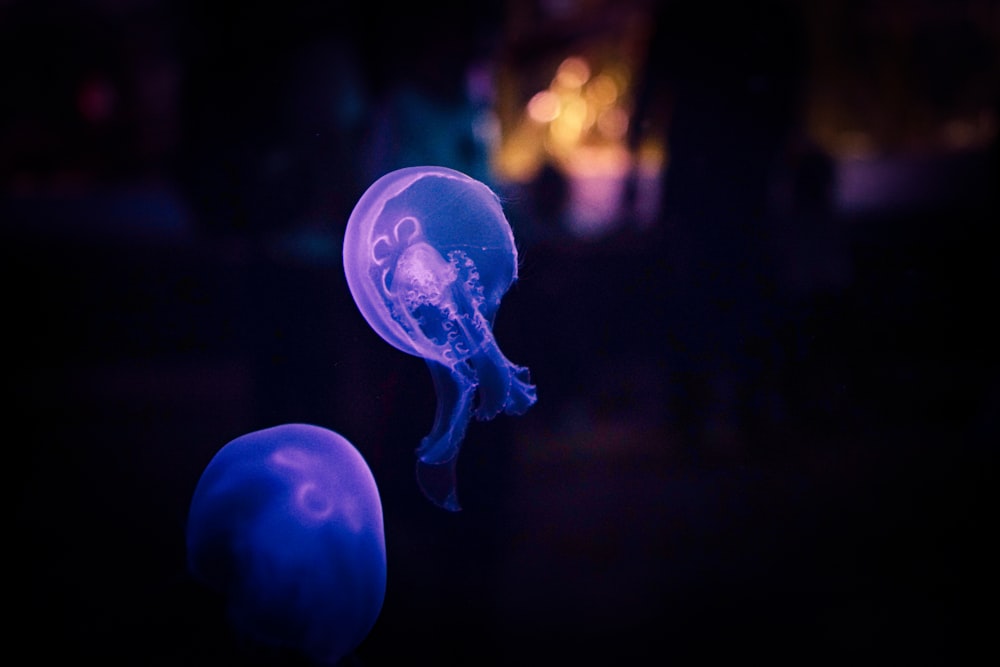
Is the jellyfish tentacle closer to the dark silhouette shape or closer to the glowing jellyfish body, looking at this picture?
the glowing jellyfish body

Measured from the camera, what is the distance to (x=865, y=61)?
160 inches

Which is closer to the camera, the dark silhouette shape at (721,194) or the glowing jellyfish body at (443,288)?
the glowing jellyfish body at (443,288)

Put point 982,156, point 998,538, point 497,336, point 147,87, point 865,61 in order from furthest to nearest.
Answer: point 865,61 → point 982,156 → point 147,87 → point 998,538 → point 497,336

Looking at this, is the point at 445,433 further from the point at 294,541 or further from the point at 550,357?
the point at 294,541

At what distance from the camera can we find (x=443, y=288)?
1.51 metres

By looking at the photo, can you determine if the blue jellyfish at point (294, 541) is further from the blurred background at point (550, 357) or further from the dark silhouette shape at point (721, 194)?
the dark silhouette shape at point (721, 194)

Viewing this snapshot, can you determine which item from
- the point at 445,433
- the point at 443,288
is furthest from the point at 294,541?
the point at 443,288

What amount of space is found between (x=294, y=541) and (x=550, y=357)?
71cm

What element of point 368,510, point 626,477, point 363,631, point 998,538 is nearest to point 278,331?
point 368,510

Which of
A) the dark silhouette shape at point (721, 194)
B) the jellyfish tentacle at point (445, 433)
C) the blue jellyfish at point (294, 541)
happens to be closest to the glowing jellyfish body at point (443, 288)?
the jellyfish tentacle at point (445, 433)

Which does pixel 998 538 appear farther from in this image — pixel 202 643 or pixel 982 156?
pixel 202 643

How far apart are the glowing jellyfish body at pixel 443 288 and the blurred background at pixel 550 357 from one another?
34 mm

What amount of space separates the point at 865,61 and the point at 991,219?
9.03 feet

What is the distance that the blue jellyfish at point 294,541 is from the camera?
1.42 m
